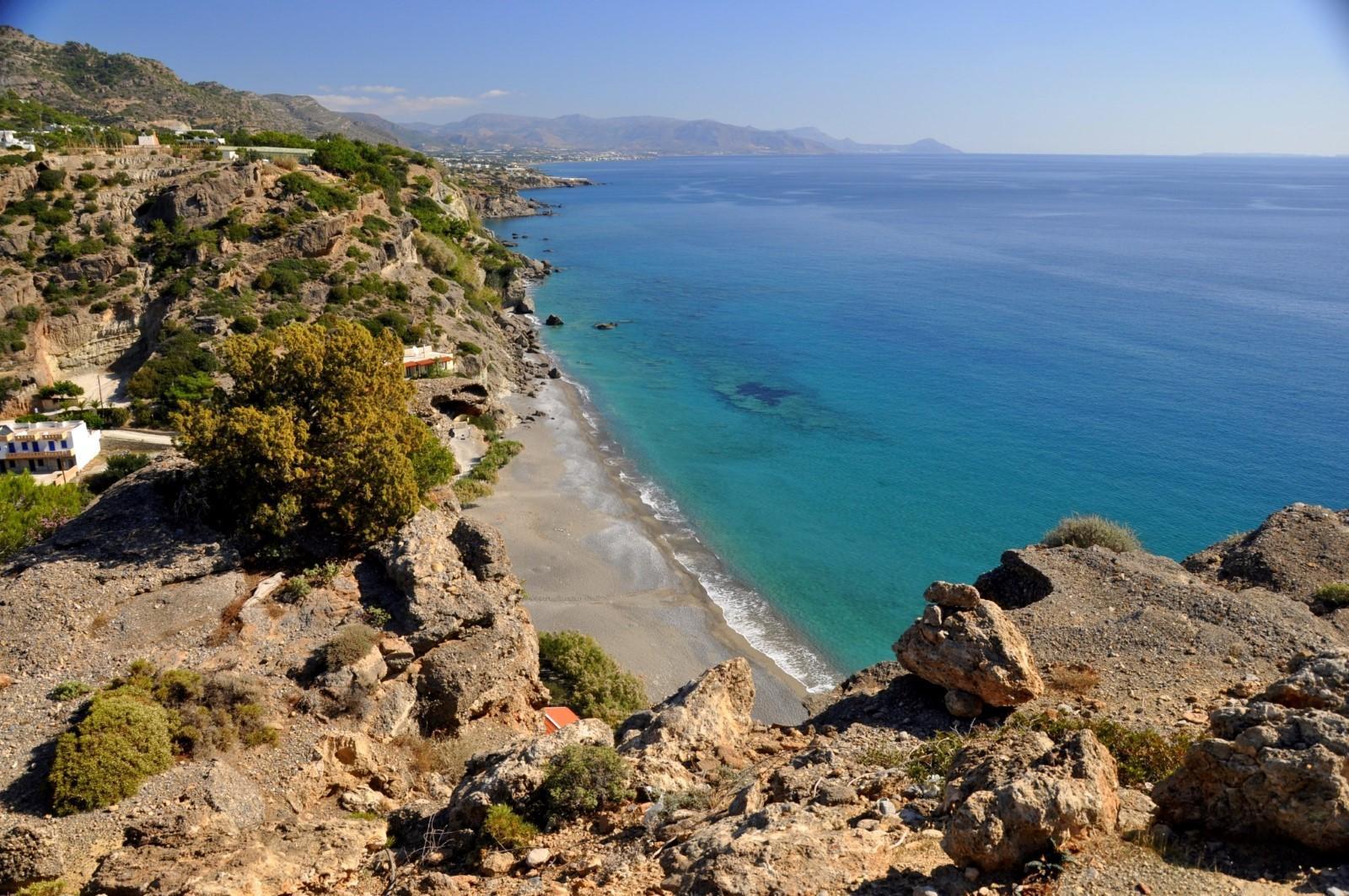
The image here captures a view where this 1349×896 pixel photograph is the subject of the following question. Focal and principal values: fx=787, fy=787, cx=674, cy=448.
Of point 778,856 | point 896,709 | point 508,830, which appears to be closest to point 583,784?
point 508,830

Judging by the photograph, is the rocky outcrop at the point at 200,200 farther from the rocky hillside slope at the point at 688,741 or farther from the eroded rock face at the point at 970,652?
the eroded rock face at the point at 970,652

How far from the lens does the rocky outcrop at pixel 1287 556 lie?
20.5 m

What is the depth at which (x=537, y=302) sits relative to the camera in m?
84.8

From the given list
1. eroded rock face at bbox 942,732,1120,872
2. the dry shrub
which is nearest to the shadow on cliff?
the dry shrub

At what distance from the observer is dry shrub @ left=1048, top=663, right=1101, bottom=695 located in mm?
15844

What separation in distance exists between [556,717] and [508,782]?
22.5 ft

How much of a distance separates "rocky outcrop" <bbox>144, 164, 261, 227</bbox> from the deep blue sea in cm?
2661

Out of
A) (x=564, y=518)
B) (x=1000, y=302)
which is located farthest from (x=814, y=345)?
(x=564, y=518)

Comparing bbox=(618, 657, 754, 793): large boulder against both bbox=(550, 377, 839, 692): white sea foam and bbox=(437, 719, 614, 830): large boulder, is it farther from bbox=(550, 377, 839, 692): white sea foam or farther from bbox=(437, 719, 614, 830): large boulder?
bbox=(550, 377, 839, 692): white sea foam

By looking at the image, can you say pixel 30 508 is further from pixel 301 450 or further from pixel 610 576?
pixel 610 576

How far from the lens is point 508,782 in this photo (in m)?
12.2

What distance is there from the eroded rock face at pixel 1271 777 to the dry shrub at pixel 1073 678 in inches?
222

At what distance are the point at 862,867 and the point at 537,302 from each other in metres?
79.9

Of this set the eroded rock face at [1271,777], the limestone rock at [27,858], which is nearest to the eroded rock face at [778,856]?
the eroded rock face at [1271,777]
